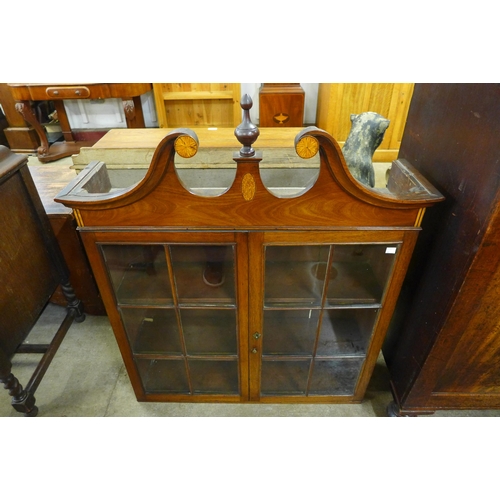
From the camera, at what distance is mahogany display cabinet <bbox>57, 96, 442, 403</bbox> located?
0.93 meters

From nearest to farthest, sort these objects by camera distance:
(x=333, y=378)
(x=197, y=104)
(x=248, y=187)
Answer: (x=248, y=187) < (x=333, y=378) < (x=197, y=104)

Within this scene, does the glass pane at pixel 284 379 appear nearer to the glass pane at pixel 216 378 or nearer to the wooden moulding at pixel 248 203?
the glass pane at pixel 216 378

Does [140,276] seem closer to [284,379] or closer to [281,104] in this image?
[284,379]

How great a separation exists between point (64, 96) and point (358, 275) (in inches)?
104

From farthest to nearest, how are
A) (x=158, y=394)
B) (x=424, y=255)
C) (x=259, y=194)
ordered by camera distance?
1. (x=158, y=394)
2. (x=424, y=255)
3. (x=259, y=194)

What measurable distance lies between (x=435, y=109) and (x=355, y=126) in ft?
0.77

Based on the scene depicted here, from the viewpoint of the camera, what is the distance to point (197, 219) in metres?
0.99

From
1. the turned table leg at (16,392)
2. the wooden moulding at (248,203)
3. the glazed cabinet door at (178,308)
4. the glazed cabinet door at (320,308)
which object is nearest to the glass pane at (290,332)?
the glazed cabinet door at (320,308)

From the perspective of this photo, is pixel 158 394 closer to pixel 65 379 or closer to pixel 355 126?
pixel 65 379

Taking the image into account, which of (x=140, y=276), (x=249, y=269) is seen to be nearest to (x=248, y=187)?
(x=249, y=269)

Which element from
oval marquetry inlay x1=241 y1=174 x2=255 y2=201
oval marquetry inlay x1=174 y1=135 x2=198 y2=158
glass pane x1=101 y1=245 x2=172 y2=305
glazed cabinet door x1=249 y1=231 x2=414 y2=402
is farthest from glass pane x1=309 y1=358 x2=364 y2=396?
oval marquetry inlay x1=174 y1=135 x2=198 y2=158

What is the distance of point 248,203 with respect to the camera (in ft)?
3.11

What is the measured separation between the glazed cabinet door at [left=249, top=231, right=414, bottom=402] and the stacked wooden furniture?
0.88m

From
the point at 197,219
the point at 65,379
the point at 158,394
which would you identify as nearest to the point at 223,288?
the point at 197,219
